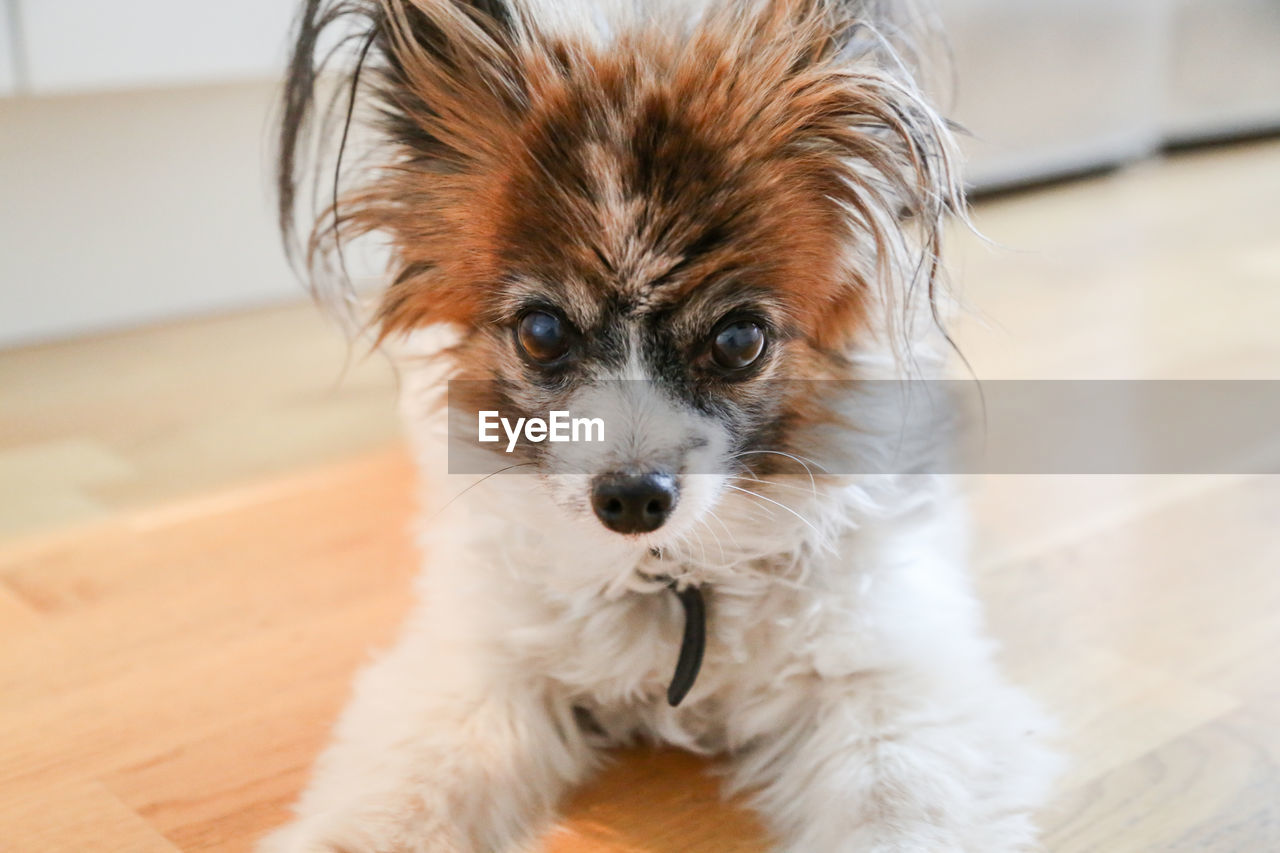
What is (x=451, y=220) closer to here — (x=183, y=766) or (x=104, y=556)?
(x=183, y=766)

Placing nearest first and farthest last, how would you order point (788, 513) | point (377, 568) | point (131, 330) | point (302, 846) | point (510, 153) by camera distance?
point (302, 846), point (510, 153), point (788, 513), point (377, 568), point (131, 330)

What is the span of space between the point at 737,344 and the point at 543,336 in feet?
0.85

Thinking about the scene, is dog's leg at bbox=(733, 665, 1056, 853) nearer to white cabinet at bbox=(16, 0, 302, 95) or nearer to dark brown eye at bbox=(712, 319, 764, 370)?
dark brown eye at bbox=(712, 319, 764, 370)

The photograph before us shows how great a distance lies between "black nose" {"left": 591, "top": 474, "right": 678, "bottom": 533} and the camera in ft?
5.35

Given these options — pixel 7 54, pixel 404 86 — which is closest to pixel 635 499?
pixel 404 86

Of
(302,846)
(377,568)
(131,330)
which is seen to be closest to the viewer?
(302,846)

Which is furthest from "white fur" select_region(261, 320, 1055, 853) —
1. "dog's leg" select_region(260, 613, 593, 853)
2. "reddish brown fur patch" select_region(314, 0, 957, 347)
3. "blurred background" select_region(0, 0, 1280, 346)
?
"blurred background" select_region(0, 0, 1280, 346)

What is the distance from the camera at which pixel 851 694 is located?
1845mm

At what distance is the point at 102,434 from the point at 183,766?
58.7 inches

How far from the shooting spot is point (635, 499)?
5.36 feet

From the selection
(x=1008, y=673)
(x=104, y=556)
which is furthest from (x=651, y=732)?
(x=104, y=556)

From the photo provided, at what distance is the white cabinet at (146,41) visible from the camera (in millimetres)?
3191

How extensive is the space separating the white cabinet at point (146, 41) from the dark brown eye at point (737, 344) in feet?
6.08
